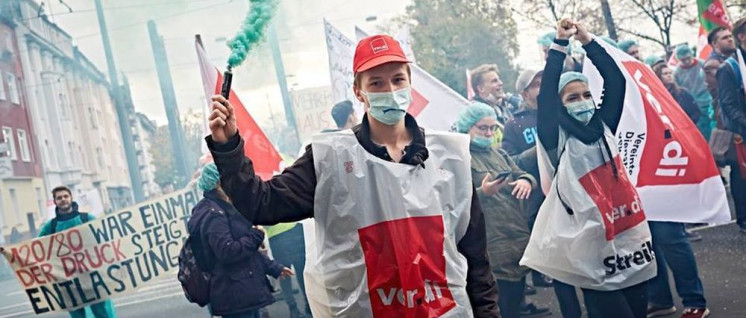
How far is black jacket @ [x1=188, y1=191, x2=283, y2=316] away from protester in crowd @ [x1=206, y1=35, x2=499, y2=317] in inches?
81.0

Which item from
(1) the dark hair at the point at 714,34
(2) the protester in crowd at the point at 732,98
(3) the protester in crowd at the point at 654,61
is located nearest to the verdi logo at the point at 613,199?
(2) the protester in crowd at the point at 732,98

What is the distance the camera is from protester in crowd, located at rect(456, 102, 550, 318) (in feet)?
17.7

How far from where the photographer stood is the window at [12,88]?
13996mm

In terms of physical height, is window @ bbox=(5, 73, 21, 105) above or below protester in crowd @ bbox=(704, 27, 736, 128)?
above

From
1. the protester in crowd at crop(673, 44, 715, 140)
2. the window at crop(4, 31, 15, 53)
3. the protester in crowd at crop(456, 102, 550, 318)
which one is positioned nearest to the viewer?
the protester in crowd at crop(456, 102, 550, 318)

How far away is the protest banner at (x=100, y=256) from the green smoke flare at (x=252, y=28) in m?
4.53

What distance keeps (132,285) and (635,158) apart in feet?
12.5

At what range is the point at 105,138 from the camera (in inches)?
694

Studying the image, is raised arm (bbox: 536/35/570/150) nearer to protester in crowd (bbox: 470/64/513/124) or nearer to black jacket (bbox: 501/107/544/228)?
black jacket (bbox: 501/107/544/228)

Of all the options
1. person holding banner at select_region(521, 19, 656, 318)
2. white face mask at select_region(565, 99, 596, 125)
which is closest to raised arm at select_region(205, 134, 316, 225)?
person holding banner at select_region(521, 19, 656, 318)

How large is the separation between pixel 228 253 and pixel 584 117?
2.05 metres

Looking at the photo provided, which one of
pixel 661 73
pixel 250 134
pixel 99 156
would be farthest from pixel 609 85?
pixel 99 156

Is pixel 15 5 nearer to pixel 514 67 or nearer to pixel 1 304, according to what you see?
pixel 1 304

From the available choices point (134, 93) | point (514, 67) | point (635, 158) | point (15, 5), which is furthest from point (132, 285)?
point (514, 67)
